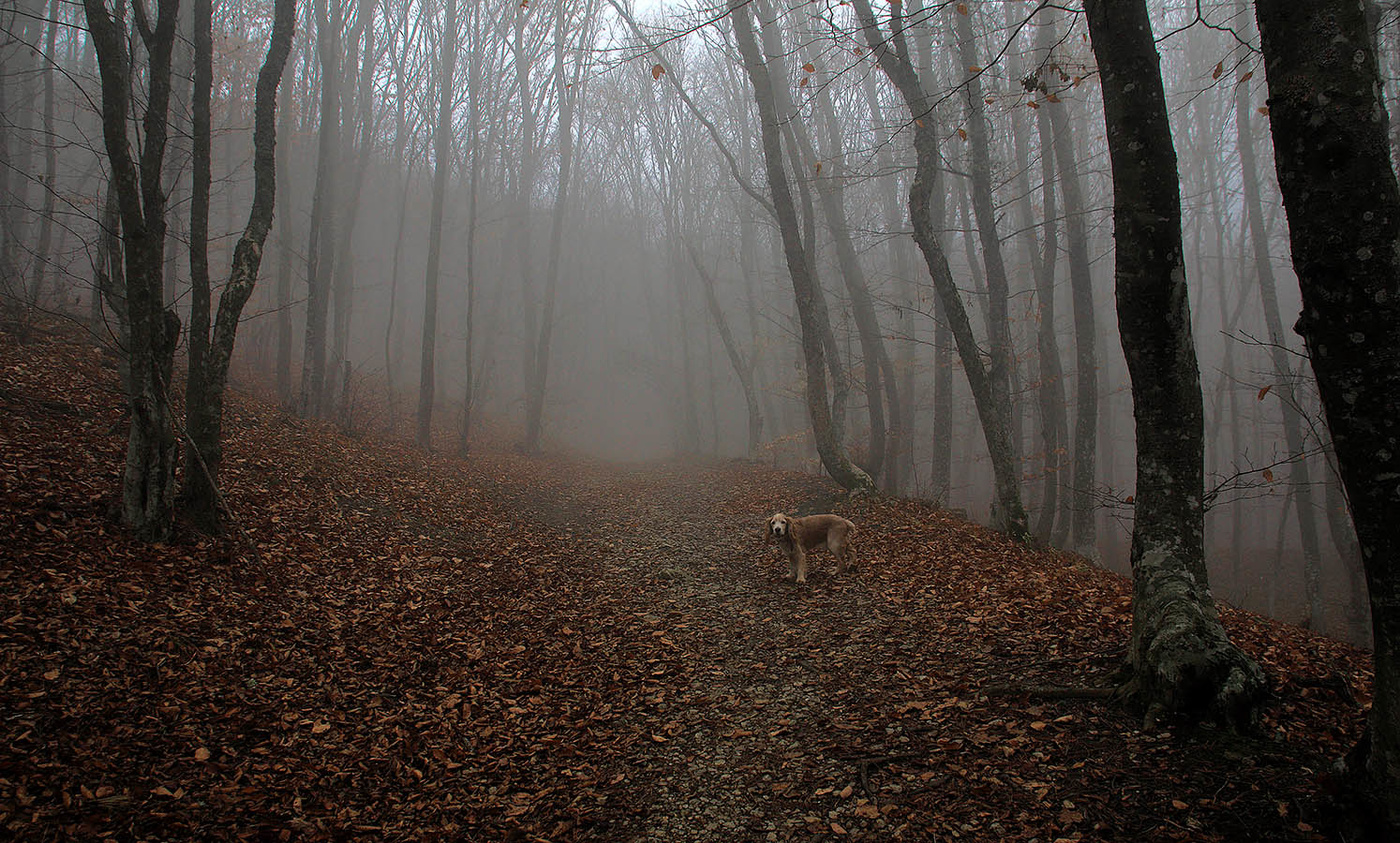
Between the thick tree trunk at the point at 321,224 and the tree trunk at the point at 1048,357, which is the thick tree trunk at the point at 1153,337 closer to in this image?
the tree trunk at the point at 1048,357

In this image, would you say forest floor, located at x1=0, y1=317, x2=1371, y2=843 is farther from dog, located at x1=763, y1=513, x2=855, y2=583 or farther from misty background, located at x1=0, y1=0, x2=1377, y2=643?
misty background, located at x1=0, y1=0, x2=1377, y2=643

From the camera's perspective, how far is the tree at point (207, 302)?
20.0ft

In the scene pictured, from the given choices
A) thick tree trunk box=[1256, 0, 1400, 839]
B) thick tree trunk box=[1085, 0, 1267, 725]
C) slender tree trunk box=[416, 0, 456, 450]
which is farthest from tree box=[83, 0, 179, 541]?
slender tree trunk box=[416, 0, 456, 450]

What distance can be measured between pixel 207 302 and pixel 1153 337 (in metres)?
8.23

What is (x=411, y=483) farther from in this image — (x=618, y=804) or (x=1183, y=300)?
(x=1183, y=300)

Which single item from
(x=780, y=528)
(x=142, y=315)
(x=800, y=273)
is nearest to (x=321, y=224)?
(x=142, y=315)

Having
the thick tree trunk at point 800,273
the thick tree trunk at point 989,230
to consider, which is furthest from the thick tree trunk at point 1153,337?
the thick tree trunk at point 800,273

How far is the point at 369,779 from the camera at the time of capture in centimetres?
369

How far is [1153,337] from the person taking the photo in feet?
12.7

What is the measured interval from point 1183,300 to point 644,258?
34.1m

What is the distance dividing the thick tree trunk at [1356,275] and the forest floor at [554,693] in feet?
2.29

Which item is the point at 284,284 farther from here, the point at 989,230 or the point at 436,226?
the point at 989,230

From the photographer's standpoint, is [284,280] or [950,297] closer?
[950,297]

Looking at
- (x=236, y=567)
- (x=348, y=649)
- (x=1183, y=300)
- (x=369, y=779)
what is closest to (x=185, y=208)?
(x=236, y=567)
